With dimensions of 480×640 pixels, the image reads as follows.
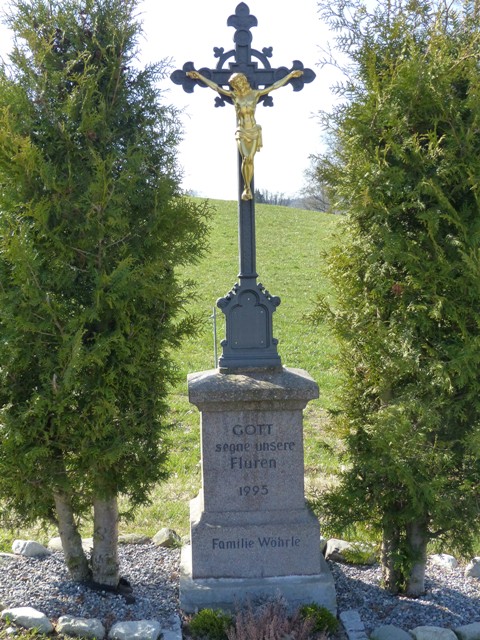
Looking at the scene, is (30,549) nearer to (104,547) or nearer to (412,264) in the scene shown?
(104,547)

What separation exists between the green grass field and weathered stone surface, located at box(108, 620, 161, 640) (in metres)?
1.36

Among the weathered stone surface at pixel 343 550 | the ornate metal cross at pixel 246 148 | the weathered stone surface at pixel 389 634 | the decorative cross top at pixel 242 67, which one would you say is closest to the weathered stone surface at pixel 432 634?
the weathered stone surface at pixel 389 634

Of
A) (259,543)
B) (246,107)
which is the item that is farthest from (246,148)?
(259,543)

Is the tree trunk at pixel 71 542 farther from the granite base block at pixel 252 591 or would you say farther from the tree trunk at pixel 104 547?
the granite base block at pixel 252 591

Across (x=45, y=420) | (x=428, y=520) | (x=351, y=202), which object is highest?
(x=351, y=202)

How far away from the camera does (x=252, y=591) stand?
5074 millimetres

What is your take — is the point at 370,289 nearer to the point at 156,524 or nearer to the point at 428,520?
the point at 428,520

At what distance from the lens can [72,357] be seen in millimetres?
4766

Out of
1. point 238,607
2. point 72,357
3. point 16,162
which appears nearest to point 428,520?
point 238,607

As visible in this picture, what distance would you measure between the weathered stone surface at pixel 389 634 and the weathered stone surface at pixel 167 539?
2.21m

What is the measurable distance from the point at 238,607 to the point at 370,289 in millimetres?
2554

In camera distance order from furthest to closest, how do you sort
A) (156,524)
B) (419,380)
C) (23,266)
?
(156,524) < (419,380) < (23,266)

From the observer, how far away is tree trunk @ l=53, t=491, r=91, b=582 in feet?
17.8

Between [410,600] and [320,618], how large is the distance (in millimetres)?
982
